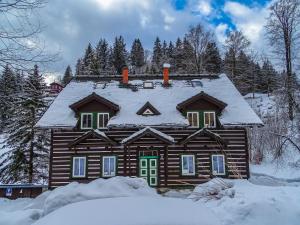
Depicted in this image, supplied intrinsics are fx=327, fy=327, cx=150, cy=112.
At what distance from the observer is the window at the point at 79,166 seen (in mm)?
23891

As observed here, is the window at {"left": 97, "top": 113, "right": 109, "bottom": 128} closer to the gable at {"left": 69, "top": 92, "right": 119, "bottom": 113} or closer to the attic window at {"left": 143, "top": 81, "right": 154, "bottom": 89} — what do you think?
the gable at {"left": 69, "top": 92, "right": 119, "bottom": 113}

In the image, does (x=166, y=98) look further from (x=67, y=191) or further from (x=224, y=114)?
(x=67, y=191)

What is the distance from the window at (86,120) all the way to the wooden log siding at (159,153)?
2.09ft

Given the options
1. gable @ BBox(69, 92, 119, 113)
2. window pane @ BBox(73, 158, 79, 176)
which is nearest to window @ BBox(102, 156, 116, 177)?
window pane @ BBox(73, 158, 79, 176)

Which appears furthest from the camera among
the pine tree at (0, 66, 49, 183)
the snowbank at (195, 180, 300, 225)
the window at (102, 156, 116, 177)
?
the pine tree at (0, 66, 49, 183)

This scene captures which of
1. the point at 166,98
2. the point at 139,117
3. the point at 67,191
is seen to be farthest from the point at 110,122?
the point at 67,191

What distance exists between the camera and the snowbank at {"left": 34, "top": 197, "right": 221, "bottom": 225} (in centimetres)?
383

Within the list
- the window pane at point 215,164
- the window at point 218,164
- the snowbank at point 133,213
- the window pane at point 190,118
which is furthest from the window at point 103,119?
the snowbank at point 133,213

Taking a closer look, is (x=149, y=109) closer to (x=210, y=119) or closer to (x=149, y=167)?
(x=149, y=167)

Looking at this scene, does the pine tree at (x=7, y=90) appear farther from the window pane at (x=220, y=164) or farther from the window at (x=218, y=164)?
the window pane at (x=220, y=164)

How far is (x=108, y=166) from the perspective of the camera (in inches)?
942

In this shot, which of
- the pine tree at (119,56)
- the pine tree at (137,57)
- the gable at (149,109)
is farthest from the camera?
the pine tree at (137,57)

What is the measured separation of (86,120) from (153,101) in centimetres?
562

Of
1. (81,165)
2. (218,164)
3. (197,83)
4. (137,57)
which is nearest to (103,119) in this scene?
(81,165)
